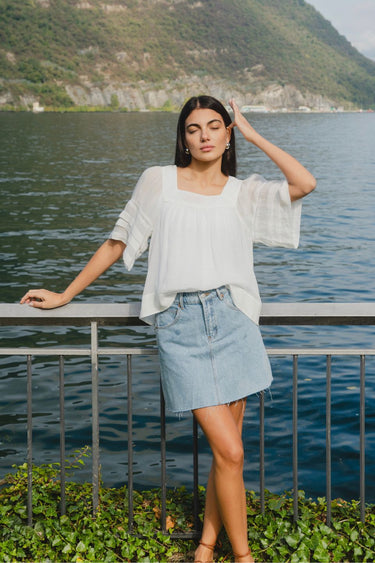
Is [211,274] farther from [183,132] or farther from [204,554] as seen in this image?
[204,554]

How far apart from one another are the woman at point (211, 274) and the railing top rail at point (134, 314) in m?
0.06

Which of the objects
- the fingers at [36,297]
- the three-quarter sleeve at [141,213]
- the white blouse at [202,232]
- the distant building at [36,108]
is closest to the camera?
the white blouse at [202,232]

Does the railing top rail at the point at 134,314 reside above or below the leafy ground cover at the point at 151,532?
above

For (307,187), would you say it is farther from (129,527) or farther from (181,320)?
(129,527)

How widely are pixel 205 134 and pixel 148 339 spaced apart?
7.69m

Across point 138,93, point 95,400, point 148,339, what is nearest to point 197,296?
point 95,400

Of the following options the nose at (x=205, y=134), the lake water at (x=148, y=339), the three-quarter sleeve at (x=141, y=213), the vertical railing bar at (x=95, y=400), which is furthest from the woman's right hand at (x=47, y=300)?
the lake water at (x=148, y=339)

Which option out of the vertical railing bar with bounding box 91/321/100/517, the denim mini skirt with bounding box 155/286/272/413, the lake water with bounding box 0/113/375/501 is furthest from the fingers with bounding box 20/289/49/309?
the lake water with bounding box 0/113/375/501

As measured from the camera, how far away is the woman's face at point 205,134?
10.7ft

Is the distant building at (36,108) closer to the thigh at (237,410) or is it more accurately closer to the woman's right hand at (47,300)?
the woman's right hand at (47,300)

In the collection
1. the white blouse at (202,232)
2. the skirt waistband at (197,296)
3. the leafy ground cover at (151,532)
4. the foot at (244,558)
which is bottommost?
the leafy ground cover at (151,532)

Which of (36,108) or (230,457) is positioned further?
(36,108)

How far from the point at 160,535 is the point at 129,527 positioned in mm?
148

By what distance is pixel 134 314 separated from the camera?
3352 millimetres
